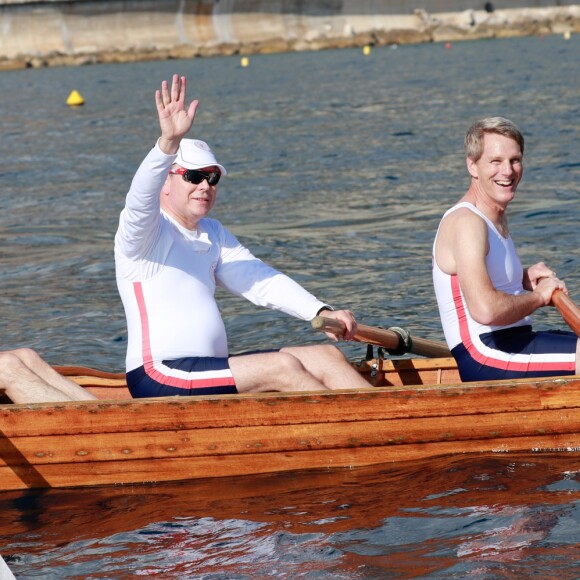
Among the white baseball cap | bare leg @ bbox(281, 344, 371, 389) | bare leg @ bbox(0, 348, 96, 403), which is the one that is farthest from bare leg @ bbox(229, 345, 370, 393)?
the white baseball cap

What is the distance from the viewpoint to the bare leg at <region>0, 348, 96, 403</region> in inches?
246

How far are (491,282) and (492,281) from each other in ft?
0.33

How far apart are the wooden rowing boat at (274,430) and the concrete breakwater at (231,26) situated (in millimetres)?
62992

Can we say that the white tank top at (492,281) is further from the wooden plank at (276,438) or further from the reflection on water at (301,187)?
the reflection on water at (301,187)

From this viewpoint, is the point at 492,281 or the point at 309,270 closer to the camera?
the point at 492,281

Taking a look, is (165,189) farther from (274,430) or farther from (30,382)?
(274,430)

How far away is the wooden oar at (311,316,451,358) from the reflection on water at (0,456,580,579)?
0.78 m

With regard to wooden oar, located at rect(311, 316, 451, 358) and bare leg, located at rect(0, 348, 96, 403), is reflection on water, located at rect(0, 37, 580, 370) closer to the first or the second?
wooden oar, located at rect(311, 316, 451, 358)

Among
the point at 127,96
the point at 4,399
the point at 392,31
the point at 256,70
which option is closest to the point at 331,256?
the point at 4,399

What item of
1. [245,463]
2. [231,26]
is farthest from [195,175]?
[231,26]

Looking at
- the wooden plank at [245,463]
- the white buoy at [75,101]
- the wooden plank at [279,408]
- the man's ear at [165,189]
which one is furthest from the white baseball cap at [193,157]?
the white buoy at [75,101]

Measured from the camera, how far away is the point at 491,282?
5.82m

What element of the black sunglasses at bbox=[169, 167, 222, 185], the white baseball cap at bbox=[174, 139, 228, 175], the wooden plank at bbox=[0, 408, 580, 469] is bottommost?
the wooden plank at bbox=[0, 408, 580, 469]

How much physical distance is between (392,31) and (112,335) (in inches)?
2428
